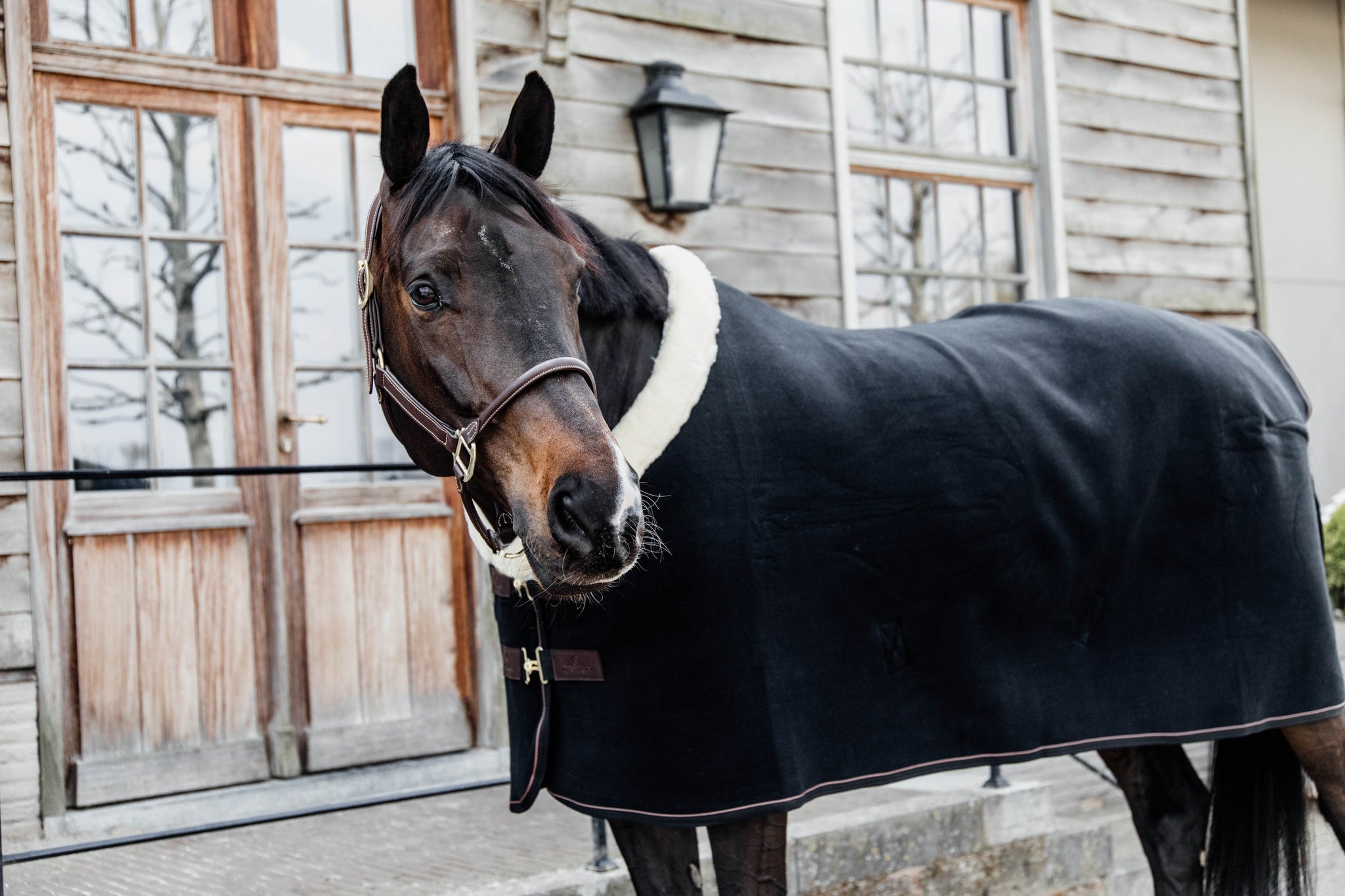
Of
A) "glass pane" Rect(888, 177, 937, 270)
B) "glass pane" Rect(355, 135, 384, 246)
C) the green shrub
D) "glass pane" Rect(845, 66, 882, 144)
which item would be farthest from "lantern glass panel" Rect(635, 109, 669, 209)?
the green shrub

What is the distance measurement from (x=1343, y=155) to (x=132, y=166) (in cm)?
726

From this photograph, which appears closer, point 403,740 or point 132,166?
point 132,166

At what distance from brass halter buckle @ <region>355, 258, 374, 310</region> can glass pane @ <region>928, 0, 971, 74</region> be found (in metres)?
4.11

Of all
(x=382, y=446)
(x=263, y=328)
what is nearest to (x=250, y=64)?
(x=263, y=328)

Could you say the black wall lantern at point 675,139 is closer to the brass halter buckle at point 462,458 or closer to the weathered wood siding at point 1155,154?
the weathered wood siding at point 1155,154

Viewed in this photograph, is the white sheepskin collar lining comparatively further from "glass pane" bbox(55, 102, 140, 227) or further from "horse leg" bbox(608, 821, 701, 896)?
"glass pane" bbox(55, 102, 140, 227)

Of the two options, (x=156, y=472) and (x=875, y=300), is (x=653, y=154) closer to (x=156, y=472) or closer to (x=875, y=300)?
(x=875, y=300)

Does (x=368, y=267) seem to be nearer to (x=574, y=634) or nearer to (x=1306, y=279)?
(x=574, y=634)

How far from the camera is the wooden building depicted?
11.1 ft

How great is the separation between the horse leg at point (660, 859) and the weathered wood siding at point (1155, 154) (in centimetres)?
416

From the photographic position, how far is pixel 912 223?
17.3 feet

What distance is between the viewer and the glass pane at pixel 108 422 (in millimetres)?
3527

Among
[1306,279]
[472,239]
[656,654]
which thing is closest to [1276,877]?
[656,654]

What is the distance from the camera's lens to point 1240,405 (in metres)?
2.36
